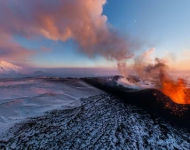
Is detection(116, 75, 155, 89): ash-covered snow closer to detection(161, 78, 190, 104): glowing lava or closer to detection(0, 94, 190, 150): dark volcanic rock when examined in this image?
detection(161, 78, 190, 104): glowing lava

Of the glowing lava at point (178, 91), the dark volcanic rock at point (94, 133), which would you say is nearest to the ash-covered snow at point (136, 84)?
the glowing lava at point (178, 91)

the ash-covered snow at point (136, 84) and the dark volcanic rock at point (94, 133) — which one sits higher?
the ash-covered snow at point (136, 84)

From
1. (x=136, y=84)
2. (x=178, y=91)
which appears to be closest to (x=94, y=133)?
(x=178, y=91)

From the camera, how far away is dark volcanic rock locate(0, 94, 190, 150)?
14078 millimetres

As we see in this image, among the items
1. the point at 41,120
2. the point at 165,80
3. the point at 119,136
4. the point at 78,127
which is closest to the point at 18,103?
the point at 41,120

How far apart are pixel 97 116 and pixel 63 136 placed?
712 cm

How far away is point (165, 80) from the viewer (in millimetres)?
47781

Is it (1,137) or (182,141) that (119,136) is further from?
(1,137)

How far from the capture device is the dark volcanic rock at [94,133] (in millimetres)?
14078

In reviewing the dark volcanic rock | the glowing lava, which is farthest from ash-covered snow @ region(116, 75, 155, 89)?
the dark volcanic rock

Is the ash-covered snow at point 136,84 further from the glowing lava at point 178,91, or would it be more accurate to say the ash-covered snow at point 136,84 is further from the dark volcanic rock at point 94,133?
the dark volcanic rock at point 94,133

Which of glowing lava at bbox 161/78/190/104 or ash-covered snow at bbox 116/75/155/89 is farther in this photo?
ash-covered snow at bbox 116/75/155/89

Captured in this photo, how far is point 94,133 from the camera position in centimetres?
1644

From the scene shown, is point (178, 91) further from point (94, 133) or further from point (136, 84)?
point (94, 133)
